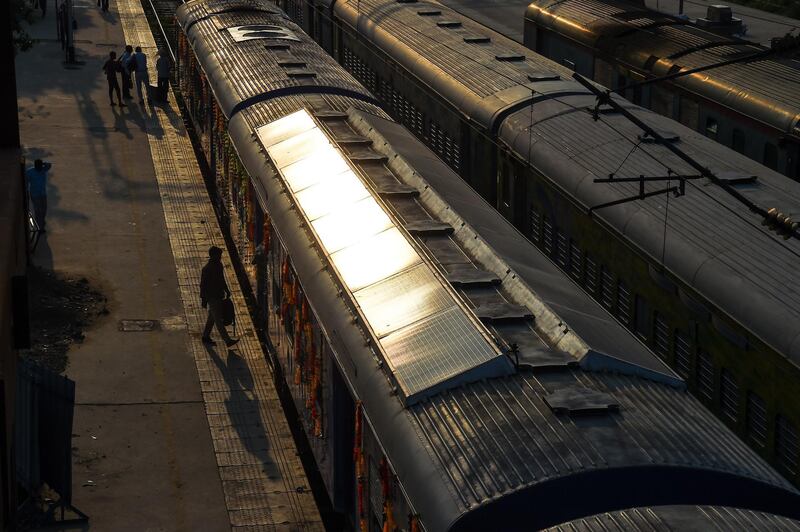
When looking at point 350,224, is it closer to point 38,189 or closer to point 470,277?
point 470,277

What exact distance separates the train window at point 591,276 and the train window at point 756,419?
3.67 meters

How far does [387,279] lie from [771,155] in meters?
8.14

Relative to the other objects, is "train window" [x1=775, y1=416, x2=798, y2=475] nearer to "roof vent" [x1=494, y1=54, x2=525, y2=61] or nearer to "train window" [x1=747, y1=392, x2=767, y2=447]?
"train window" [x1=747, y1=392, x2=767, y2=447]

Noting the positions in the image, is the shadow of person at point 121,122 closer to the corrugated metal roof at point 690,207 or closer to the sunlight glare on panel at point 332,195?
the corrugated metal roof at point 690,207

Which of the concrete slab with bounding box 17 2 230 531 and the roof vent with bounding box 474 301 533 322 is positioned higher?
the roof vent with bounding box 474 301 533 322

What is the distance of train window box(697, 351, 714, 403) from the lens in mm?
12539

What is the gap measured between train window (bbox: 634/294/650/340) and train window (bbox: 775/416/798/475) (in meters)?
2.75

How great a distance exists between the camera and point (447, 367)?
10086 mm

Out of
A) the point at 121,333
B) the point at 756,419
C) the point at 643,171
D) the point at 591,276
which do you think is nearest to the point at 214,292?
the point at 121,333

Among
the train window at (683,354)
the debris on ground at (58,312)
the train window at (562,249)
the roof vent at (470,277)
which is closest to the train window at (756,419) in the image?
the train window at (683,354)

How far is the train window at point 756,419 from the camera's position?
11.5 m

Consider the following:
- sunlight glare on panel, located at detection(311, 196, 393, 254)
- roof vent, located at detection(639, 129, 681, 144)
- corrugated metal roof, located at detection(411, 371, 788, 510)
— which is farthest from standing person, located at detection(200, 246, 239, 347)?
corrugated metal roof, located at detection(411, 371, 788, 510)

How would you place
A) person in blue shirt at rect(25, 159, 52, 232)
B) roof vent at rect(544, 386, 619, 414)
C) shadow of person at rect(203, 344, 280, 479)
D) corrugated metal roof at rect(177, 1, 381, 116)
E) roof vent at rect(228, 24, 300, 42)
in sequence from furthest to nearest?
roof vent at rect(228, 24, 300, 42), person in blue shirt at rect(25, 159, 52, 232), corrugated metal roof at rect(177, 1, 381, 116), shadow of person at rect(203, 344, 280, 479), roof vent at rect(544, 386, 619, 414)

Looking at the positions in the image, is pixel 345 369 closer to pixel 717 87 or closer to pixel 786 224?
pixel 786 224
